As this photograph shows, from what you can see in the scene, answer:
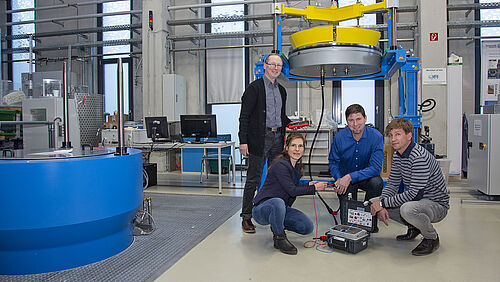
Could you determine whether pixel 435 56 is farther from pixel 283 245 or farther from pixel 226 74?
pixel 283 245

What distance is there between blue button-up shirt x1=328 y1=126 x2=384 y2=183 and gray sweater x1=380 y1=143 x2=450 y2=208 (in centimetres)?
30

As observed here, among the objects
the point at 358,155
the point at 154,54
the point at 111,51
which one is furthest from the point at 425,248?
the point at 111,51

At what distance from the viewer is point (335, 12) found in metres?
3.23

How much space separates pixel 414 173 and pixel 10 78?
9787 mm

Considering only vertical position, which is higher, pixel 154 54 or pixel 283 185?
→ pixel 154 54

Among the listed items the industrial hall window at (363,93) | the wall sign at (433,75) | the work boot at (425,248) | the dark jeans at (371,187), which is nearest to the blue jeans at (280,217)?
the dark jeans at (371,187)

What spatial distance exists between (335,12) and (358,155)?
1.34 m


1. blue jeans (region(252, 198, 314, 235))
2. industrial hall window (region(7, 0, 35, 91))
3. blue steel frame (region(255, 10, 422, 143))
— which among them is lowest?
blue jeans (region(252, 198, 314, 235))

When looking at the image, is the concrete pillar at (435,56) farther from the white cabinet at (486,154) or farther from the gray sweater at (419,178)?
the gray sweater at (419,178)

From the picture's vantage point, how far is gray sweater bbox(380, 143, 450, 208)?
237 cm

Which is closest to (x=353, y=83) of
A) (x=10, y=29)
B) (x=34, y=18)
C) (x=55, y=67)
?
(x=55, y=67)

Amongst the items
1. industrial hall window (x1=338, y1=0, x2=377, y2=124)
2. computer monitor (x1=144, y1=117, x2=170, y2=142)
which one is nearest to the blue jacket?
computer monitor (x1=144, y1=117, x2=170, y2=142)

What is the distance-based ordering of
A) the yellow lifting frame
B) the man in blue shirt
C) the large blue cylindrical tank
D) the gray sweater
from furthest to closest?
the yellow lifting frame < the man in blue shirt < the gray sweater < the large blue cylindrical tank

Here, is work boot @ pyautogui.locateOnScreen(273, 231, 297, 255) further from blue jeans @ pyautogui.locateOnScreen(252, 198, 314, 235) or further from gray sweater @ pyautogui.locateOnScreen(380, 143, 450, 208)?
gray sweater @ pyautogui.locateOnScreen(380, 143, 450, 208)
